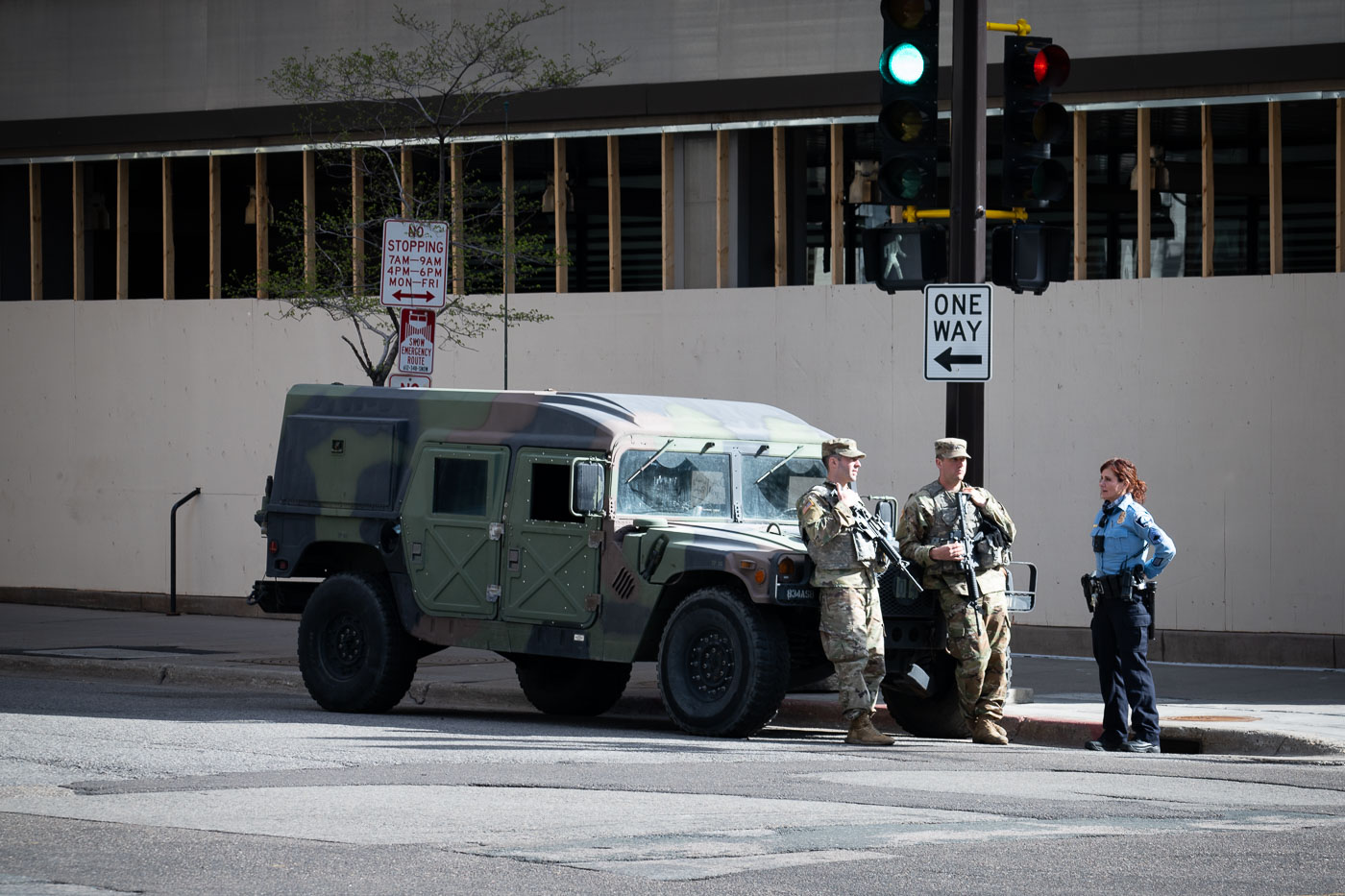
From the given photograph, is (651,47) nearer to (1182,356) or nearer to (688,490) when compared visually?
(1182,356)

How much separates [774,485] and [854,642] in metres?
1.88

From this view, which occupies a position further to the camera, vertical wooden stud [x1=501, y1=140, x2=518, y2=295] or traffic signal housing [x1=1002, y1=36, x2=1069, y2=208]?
vertical wooden stud [x1=501, y1=140, x2=518, y2=295]

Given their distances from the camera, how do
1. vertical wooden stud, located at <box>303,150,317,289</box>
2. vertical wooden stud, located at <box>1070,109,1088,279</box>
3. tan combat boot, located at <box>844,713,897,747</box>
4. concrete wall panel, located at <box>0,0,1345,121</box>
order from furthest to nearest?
vertical wooden stud, located at <box>303,150,317,289</box> → vertical wooden stud, located at <box>1070,109,1088,279</box> → concrete wall panel, located at <box>0,0,1345,121</box> → tan combat boot, located at <box>844,713,897,747</box>

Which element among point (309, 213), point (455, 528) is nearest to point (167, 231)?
point (309, 213)

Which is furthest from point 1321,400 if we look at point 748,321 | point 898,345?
point 748,321

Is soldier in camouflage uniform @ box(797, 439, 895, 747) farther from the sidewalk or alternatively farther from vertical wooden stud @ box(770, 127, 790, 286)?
vertical wooden stud @ box(770, 127, 790, 286)

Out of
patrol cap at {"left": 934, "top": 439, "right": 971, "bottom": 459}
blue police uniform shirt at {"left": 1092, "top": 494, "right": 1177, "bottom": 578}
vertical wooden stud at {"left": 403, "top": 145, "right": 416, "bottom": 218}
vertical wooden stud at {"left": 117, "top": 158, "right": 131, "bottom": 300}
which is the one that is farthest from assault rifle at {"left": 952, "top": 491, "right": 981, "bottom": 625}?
vertical wooden stud at {"left": 117, "top": 158, "right": 131, "bottom": 300}

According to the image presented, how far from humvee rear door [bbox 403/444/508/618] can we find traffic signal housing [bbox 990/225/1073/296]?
3.41 m

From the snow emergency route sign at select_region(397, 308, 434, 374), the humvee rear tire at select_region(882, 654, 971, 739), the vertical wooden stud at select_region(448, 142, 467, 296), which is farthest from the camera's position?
the vertical wooden stud at select_region(448, 142, 467, 296)

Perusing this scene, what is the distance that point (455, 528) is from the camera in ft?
44.0

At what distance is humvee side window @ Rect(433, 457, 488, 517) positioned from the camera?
1337 cm

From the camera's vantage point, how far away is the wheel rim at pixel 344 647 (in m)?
13.7

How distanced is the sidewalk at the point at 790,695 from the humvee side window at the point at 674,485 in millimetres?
1953

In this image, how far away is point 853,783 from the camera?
9.71 metres
